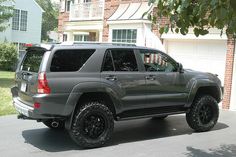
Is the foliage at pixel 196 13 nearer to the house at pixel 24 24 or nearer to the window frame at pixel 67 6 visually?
the window frame at pixel 67 6

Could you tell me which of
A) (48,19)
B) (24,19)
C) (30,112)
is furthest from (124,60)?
(48,19)

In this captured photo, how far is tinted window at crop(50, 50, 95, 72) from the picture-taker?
7887 millimetres

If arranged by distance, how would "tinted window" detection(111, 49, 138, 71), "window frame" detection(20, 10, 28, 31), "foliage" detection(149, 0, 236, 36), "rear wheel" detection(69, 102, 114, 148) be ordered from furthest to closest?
"window frame" detection(20, 10, 28, 31) → "tinted window" detection(111, 49, 138, 71) → "rear wheel" detection(69, 102, 114, 148) → "foliage" detection(149, 0, 236, 36)

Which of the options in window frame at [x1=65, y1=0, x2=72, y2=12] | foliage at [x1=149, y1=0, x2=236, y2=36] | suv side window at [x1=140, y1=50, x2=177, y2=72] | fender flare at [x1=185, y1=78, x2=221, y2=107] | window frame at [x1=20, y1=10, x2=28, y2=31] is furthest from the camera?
window frame at [x1=20, y1=10, x2=28, y2=31]

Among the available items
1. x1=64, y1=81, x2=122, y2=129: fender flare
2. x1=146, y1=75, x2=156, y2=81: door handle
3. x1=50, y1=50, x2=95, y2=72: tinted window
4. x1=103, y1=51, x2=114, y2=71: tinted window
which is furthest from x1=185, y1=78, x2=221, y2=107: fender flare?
x1=50, y1=50, x2=95, y2=72: tinted window

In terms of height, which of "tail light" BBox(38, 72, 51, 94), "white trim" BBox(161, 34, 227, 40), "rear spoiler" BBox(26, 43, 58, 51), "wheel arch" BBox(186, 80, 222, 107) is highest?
"white trim" BBox(161, 34, 227, 40)

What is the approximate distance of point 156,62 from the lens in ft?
A: 31.0

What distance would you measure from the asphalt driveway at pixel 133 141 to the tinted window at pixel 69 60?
5.03 feet

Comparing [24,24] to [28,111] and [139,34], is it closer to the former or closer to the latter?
[139,34]

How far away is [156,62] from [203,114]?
5.81ft

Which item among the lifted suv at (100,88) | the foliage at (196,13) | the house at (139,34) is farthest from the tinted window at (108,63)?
the foliage at (196,13)

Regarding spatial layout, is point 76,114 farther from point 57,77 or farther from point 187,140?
point 187,140

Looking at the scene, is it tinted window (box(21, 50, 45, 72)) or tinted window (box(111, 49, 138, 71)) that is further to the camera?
tinted window (box(111, 49, 138, 71))

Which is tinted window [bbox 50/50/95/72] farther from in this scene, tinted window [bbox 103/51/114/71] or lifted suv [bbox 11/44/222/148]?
tinted window [bbox 103/51/114/71]
